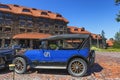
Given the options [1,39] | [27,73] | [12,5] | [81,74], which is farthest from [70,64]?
[12,5]

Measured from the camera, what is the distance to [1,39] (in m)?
47.1

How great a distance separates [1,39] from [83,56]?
4026 centimetres

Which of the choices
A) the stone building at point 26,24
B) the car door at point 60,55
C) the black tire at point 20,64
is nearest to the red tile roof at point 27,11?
the stone building at point 26,24

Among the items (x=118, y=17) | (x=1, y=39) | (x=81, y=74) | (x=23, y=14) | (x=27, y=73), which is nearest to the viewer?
(x=81, y=74)

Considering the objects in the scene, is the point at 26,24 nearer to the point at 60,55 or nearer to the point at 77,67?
the point at 60,55

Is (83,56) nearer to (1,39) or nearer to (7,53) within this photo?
(7,53)

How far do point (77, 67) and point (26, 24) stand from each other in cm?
4400

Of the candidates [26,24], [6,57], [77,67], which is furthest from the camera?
[26,24]

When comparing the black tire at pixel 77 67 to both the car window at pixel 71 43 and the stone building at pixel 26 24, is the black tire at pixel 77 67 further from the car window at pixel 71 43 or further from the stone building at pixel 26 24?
the stone building at pixel 26 24

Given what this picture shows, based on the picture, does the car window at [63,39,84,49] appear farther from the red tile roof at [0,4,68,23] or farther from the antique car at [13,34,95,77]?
the red tile roof at [0,4,68,23]

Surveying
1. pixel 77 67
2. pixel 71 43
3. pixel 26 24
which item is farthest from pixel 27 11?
pixel 77 67

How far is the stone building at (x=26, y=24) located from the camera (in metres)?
47.6

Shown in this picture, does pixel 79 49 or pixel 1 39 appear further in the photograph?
pixel 1 39

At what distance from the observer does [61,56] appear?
9.84 m
